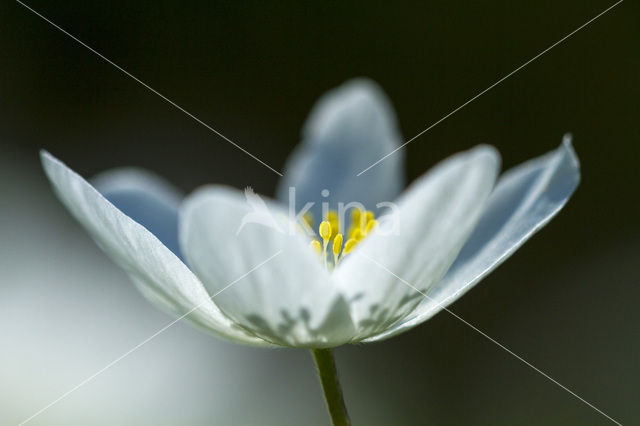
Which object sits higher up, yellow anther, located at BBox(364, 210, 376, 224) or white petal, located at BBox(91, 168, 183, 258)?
white petal, located at BBox(91, 168, 183, 258)

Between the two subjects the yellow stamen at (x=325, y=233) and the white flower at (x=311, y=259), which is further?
the yellow stamen at (x=325, y=233)

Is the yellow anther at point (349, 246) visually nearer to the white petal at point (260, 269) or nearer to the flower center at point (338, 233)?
the flower center at point (338, 233)

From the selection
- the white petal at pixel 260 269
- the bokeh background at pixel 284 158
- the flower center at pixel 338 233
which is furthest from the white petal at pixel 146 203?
the bokeh background at pixel 284 158

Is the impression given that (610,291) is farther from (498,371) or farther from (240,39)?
(240,39)

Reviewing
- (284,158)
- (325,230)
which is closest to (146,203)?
(325,230)

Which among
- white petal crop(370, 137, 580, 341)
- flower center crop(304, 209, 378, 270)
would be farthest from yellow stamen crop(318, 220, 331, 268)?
white petal crop(370, 137, 580, 341)

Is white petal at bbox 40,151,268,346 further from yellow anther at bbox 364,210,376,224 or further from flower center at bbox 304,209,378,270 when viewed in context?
yellow anther at bbox 364,210,376,224

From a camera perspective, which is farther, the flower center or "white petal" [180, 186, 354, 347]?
the flower center
